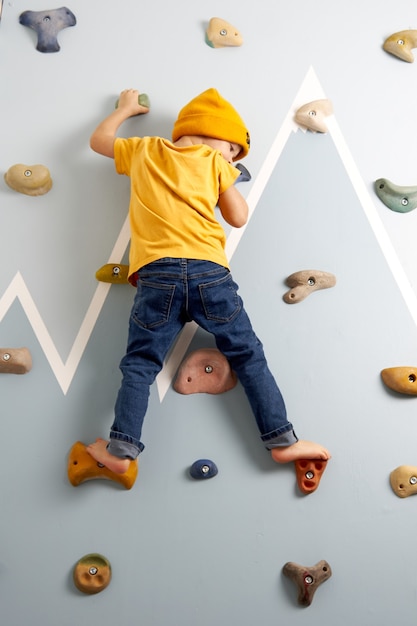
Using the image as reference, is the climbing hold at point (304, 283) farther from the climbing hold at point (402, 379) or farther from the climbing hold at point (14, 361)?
the climbing hold at point (14, 361)

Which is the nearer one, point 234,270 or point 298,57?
point 234,270

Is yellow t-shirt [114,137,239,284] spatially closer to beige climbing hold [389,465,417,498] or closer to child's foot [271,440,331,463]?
child's foot [271,440,331,463]

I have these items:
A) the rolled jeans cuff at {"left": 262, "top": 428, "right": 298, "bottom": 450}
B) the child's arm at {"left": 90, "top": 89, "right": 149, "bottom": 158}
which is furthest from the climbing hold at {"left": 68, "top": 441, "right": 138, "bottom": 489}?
the child's arm at {"left": 90, "top": 89, "right": 149, "bottom": 158}

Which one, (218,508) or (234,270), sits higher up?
(234,270)

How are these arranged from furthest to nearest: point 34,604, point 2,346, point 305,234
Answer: point 305,234
point 2,346
point 34,604

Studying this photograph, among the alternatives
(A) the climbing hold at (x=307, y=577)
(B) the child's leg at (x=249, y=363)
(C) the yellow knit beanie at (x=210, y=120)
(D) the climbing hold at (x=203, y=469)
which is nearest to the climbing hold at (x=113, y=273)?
(B) the child's leg at (x=249, y=363)

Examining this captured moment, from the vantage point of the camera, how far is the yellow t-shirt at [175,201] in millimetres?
1271

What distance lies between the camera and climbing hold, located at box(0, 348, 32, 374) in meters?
1.32

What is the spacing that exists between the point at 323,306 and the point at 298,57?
597 millimetres

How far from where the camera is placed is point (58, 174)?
1451 millimetres

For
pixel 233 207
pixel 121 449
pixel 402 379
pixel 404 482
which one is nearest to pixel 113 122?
pixel 233 207

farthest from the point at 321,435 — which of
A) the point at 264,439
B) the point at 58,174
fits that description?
the point at 58,174

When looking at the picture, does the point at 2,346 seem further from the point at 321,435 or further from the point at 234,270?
the point at 321,435

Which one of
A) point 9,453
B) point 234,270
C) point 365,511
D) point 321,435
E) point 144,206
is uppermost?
point 144,206
